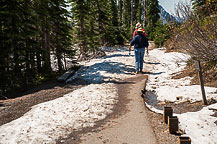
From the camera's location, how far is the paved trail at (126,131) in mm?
3928

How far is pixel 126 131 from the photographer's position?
4.34 metres

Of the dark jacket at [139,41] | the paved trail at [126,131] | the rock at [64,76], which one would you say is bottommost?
the paved trail at [126,131]

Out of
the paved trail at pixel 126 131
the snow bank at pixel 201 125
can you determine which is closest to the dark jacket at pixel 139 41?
the paved trail at pixel 126 131

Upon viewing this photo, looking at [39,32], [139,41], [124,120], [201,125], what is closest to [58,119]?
[124,120]

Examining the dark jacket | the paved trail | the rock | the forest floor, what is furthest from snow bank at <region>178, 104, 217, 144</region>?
the rock

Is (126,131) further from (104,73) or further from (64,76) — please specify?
(64,76)

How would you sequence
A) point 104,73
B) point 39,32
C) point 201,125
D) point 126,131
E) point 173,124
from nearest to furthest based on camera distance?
point 173,124 → point 201,125 → point 126,131 → point 104,73 → point 39,32

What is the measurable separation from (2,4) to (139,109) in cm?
1037

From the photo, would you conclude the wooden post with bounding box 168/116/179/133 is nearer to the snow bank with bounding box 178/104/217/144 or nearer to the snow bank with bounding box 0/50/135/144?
the snow bank with bounding box 178/104/217/144

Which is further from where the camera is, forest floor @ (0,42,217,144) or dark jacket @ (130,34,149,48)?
dark jacket @ (130,34,149,48)

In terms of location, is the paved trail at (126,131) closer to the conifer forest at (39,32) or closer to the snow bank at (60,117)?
the snow bank at (60,117)

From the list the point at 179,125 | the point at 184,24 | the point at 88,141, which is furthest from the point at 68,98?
the point at 184,24

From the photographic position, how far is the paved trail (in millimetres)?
3928

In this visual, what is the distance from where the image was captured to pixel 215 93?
5.68m
